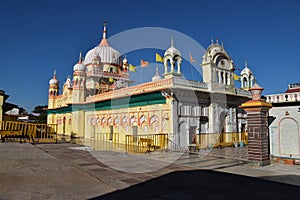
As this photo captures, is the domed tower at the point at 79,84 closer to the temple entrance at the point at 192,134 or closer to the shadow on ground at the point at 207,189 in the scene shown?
the temple entrance at the point at 192,134

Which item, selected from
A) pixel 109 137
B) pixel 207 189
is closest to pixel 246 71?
pixel 109 137

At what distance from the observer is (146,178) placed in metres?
7.24

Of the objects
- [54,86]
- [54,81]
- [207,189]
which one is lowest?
[207,189]

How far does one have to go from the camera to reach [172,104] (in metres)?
15.9

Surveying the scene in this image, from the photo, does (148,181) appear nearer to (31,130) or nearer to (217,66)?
(217,66)

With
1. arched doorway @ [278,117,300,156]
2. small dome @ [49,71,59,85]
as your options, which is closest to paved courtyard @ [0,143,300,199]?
arched doorway @ [278,117,300,156]

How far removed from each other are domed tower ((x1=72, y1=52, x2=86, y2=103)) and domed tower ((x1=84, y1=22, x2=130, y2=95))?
89cm

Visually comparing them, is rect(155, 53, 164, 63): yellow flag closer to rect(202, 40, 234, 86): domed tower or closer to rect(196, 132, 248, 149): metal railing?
rect(202, 40, 234, 86): domed tower

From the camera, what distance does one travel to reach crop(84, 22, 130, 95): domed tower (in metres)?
28.8

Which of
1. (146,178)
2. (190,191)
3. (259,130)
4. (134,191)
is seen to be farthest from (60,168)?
(259,130)

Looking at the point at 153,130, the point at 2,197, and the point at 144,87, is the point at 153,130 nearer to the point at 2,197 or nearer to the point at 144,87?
the point at 144,87

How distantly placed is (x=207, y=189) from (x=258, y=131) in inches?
198

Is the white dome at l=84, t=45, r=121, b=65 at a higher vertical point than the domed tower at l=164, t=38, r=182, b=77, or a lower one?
higher

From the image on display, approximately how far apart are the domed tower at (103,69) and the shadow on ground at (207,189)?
22.8 meters
